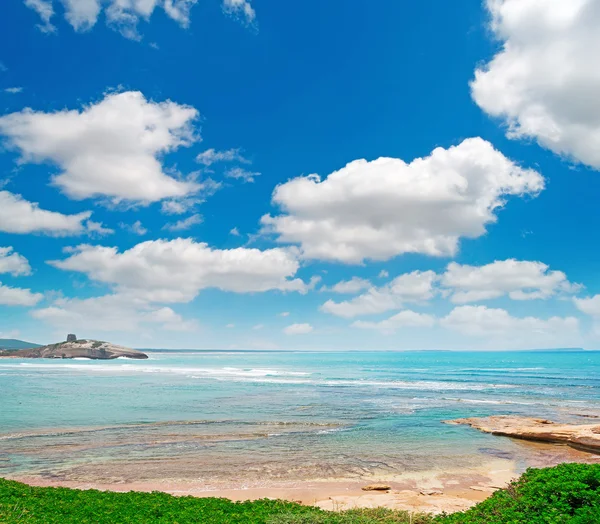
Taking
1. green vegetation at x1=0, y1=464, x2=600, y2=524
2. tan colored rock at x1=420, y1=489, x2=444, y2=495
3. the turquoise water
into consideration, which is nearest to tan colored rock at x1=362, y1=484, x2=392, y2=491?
tan colored rock at x1=420, y1=489, x2=444, y2=495

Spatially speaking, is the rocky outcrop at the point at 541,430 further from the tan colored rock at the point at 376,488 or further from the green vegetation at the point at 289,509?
the green vegetation at the point at 289,509

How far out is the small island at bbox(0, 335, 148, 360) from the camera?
615 feet

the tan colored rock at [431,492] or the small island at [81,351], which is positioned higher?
the tan colored rock at [431,492]

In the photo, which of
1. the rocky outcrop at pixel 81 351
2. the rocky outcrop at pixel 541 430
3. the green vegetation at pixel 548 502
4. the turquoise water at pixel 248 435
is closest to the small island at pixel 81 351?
the rocky outcrop at pixel 81 351

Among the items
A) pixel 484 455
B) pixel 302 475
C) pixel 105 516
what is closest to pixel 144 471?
pixel 302 475

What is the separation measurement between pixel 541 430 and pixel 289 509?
20.6 meters

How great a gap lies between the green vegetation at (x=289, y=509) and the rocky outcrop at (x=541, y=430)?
49.0ft

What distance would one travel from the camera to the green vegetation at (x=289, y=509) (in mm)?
9594

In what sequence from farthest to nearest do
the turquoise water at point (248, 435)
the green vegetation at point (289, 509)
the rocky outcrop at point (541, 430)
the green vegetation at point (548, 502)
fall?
the rocky outcrop at point (541, 430), the turquoise water at point (248, 435), the green vegetation at point (289, 509), the green vegetation at point (548, 502)

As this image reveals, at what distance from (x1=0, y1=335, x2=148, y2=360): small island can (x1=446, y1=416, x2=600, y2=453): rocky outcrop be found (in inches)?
7348

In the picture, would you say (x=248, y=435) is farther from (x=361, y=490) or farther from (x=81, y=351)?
(x=81, y=351)

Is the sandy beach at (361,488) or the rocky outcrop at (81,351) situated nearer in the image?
the sandy beach at (361,488)

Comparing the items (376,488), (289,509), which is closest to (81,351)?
(376,488)

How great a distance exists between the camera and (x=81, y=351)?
18712 cm
